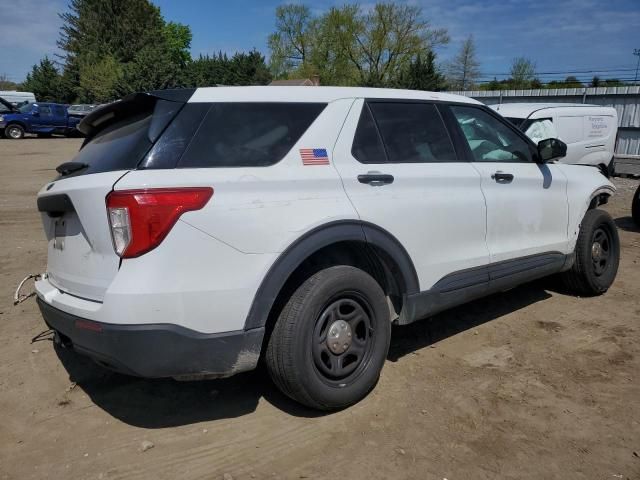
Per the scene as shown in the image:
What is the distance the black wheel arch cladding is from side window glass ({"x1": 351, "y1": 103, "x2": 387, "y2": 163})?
0.43 m

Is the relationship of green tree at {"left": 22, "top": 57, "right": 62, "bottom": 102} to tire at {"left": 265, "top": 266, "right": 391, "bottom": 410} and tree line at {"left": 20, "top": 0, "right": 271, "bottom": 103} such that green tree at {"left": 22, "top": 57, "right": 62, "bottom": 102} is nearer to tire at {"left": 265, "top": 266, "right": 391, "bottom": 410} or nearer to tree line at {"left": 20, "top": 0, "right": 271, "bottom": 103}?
tree line at {"left": 20, "top": 0, "right": 271, "bottom": 103}

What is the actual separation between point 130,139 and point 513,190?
9.25 feet

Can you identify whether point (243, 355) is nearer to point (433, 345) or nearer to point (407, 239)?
point (407, 239)

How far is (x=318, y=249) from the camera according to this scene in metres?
2.89

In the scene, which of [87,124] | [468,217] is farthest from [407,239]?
[87,124]

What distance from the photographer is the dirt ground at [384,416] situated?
8.83 ft

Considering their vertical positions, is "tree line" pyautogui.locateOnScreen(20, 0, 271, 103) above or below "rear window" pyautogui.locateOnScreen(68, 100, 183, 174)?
above

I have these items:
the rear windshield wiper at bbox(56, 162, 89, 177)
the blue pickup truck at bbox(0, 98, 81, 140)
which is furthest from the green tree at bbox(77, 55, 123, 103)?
the rear windshield wiper at bbox(56, 162, 89, 177)

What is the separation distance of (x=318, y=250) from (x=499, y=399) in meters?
1.49

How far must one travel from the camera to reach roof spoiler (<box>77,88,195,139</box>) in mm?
2859

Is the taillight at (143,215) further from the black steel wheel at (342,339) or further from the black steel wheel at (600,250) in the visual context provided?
the black steel wheel at (600,250)

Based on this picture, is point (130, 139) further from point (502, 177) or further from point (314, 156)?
point (502, 177)

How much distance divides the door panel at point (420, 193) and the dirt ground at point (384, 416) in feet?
2.56

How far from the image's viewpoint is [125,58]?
179ft
